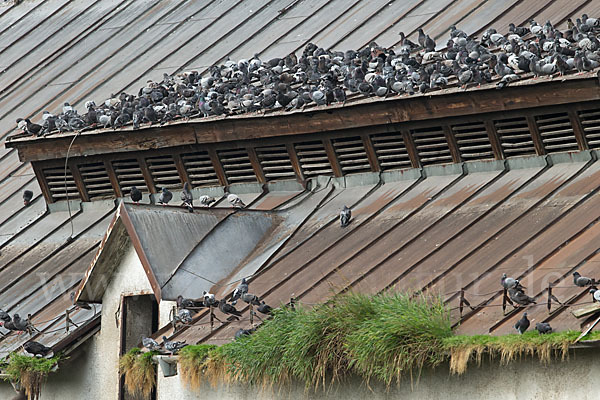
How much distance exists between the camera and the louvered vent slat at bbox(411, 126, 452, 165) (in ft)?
66.7

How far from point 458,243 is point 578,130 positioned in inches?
100

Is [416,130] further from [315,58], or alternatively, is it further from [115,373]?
[115,373]

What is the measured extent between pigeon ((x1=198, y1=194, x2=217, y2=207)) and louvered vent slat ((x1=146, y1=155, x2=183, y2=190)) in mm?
813

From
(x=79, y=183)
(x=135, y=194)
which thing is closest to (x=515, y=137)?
(x=135, y=194)

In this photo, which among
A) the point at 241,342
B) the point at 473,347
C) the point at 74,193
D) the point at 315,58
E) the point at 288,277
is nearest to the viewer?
the point at 473,347

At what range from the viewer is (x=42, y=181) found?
25594 mm

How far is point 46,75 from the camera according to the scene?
103 ft

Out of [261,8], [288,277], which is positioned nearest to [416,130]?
[288,277]

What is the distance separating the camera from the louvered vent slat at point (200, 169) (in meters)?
23.2

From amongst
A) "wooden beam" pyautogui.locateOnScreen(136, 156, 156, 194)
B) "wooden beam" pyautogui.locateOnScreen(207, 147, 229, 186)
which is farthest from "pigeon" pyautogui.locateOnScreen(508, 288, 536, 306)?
"wooden beam" pyautogui.locateOnScreen(136, 156, 156, 194)

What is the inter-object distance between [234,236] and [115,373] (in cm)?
266

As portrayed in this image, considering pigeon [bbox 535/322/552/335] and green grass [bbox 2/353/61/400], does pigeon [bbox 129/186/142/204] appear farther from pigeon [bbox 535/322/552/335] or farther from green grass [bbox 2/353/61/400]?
pigeon [bbox 535/322/552/335]

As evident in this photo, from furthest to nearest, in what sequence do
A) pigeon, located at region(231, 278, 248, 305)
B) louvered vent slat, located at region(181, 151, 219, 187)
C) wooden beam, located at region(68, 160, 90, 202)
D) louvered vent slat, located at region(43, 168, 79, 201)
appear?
louvered vent slat, located at region(43, 168, 79, 201), wooden beam, located at region(68, 160, 90, 202), louvered vent slat, located at region(181, 151, 219, 187), pigeon, located at region(231, 278, 248, 305)

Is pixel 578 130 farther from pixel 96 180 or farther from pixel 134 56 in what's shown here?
pixel 134 56
